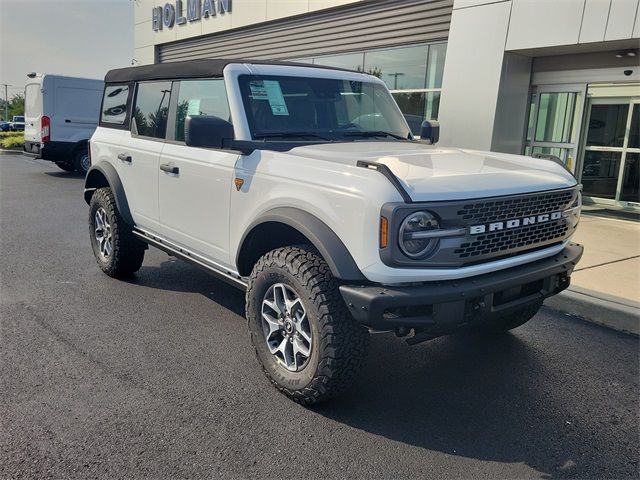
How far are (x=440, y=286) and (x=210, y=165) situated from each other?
189 centimetres

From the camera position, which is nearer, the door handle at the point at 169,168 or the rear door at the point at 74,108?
the door handle at the point at 169,168

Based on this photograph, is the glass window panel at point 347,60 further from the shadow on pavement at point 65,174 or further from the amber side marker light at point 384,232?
the amber side marker light at point 384,232

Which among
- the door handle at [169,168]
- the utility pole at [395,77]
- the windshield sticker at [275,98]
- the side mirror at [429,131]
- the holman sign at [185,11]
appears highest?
the holman sign at [185,11]

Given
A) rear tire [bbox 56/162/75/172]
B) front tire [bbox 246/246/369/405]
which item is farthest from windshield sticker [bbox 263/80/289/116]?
rear tire [bbox 56/162/75/172]

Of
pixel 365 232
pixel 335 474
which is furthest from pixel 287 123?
pixel 335 474

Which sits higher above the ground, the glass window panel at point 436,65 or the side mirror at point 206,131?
the glass window panel at point 436,65

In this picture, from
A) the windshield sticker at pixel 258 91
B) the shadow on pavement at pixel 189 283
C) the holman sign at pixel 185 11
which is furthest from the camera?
the holman sign at pixel 185 11

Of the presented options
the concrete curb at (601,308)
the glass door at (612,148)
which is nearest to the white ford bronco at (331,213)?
the concrete curb at (601,308)

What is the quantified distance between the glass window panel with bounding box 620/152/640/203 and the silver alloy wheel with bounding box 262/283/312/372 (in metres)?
9.13

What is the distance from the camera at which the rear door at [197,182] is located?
3.76 m

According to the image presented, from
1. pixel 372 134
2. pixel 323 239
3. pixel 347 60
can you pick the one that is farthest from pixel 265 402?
pixel 347 60

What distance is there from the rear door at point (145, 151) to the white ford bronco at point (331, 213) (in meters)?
0.02

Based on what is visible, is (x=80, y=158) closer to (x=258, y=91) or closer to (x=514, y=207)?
(x=258, y=91)

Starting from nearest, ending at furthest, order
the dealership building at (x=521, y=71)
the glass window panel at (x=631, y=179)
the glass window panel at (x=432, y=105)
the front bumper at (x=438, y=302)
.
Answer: the front bumper at (x=438, y=302) → the dealership building at (x=521, y=71) → the glass window panel at (x=631, y=179) → the glass window panel at (x=432, y=105)
